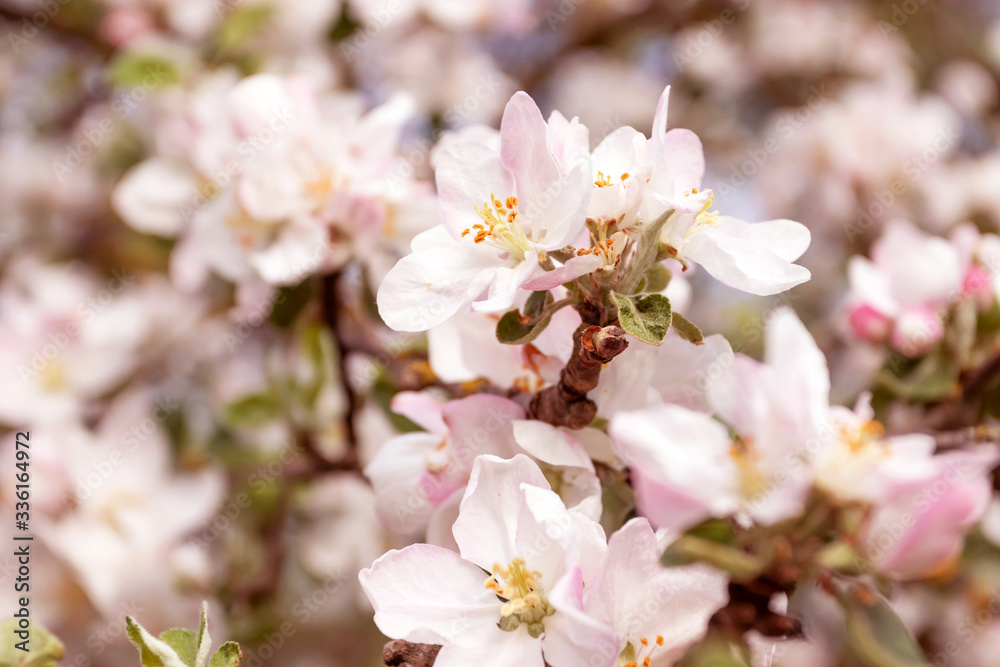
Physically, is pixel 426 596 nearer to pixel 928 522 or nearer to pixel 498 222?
pixel 498 222

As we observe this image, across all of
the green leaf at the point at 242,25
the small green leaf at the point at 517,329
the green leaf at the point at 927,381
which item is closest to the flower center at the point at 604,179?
the small green leaf at the point at 517,329

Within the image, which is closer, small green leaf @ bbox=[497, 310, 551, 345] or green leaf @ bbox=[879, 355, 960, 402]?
small green leaf @ bbox=[497, 310, 551, 345]

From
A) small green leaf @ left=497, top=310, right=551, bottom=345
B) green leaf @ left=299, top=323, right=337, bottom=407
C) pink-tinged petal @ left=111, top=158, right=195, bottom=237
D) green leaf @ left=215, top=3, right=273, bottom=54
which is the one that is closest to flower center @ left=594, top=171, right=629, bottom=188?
small green leaf @ left=497, top=310, right=551, bottom=345

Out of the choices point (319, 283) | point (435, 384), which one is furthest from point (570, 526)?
point (319, 283)

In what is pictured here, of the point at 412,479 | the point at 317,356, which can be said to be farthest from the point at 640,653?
the point at 317,356

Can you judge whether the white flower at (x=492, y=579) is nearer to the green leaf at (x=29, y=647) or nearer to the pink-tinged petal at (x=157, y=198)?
the green leaf at (x=29, y=647)

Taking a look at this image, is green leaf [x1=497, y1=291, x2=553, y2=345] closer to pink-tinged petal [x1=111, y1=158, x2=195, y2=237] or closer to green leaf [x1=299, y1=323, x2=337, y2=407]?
green leaf [x1=299, y1=323, x2=337, y2=407]
